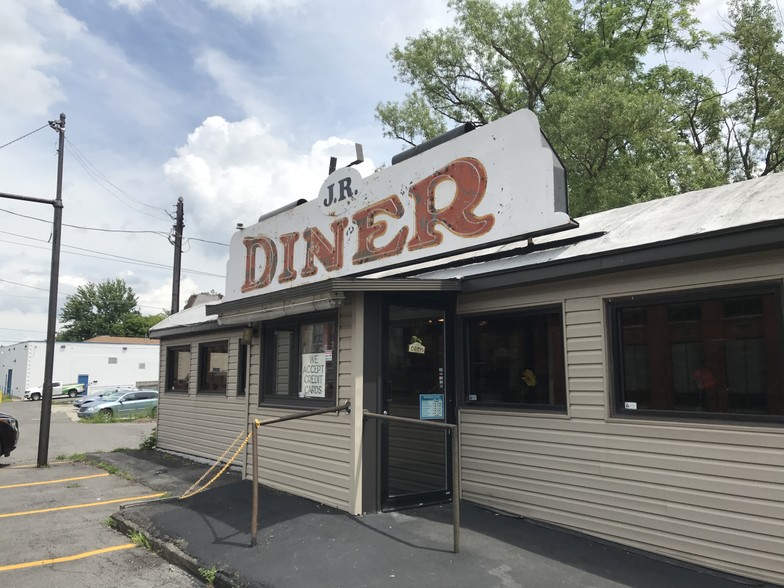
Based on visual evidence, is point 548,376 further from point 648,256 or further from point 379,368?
point 379,368

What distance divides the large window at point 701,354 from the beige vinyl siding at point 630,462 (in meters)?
0.12

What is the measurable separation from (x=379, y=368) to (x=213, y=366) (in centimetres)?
585

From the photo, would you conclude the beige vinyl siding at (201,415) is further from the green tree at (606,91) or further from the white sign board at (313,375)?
the green tree at (606,91)

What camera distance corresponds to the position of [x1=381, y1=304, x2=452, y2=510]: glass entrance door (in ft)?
19.7

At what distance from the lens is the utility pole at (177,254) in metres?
19.2

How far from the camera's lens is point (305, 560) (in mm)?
4645

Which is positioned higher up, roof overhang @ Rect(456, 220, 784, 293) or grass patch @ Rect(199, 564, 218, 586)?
roof overhang @ Rect(456, 220, 784, 293)

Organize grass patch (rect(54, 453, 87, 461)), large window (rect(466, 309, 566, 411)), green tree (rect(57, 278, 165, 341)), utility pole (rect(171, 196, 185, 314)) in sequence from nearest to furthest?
1. large window (rect(466, 309, 566, 411))
2. grass patch (rect(54, 453, 87, 461))
3. utility pole (rect(171, 196, 185, 314))
4. green tree (rect(57, 278, 165, 341))

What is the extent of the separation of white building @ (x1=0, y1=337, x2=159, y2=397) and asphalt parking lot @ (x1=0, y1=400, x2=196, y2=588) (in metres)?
34.8

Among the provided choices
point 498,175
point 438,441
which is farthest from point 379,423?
point 498,175

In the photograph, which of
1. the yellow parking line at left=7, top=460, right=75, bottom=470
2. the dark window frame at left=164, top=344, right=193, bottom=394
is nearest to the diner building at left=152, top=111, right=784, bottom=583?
the dark window frame at left=164, top=344, right=193, bottom=394

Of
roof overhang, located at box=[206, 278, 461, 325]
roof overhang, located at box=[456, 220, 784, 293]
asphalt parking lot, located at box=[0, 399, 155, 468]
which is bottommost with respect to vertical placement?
asphalt parking lot, located at box=[0, 399, 155, 468]

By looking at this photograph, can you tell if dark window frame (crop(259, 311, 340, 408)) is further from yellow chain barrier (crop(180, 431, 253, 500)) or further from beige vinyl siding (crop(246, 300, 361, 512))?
yellow chain barrier (crop(180, 431, 253, 500))

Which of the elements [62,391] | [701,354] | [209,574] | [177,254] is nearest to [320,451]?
[209,574]
